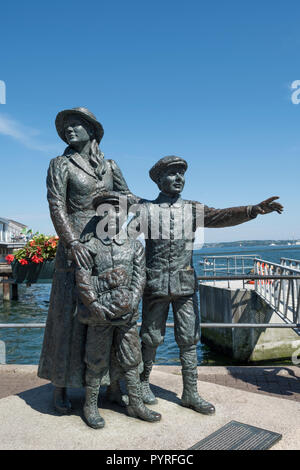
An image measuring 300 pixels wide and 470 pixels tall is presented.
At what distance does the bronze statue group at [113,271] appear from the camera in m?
3.07

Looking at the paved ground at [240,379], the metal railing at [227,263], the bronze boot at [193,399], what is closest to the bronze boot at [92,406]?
the bronze boot at [193,399]

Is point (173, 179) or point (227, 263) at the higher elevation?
point (173, 179)

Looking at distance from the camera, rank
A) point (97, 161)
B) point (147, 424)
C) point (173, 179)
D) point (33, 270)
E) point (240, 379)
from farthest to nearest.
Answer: point (33, 270) < point (240, 379) < point (97, 161) < point (173, 179) < point (147, 424)

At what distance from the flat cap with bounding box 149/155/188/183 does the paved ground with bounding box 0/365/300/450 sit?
2077mm

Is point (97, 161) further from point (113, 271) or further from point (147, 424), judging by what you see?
point (147, 424)

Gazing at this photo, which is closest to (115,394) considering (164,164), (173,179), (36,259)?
(173,179)

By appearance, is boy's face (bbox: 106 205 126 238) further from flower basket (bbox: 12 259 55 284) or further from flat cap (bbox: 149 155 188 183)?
flower basket (bbox: 12 259 55 284)

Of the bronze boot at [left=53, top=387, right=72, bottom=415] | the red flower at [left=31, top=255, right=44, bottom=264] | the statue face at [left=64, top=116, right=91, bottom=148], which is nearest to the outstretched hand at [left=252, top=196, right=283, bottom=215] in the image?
the statue face at [left=64, top=116, right=91, bottom=148]

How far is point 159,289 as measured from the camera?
10.9 ft

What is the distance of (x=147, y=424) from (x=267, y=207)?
2061 mm

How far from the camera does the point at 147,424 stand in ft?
9.91

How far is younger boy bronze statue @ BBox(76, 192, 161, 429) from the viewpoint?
2.94 m
